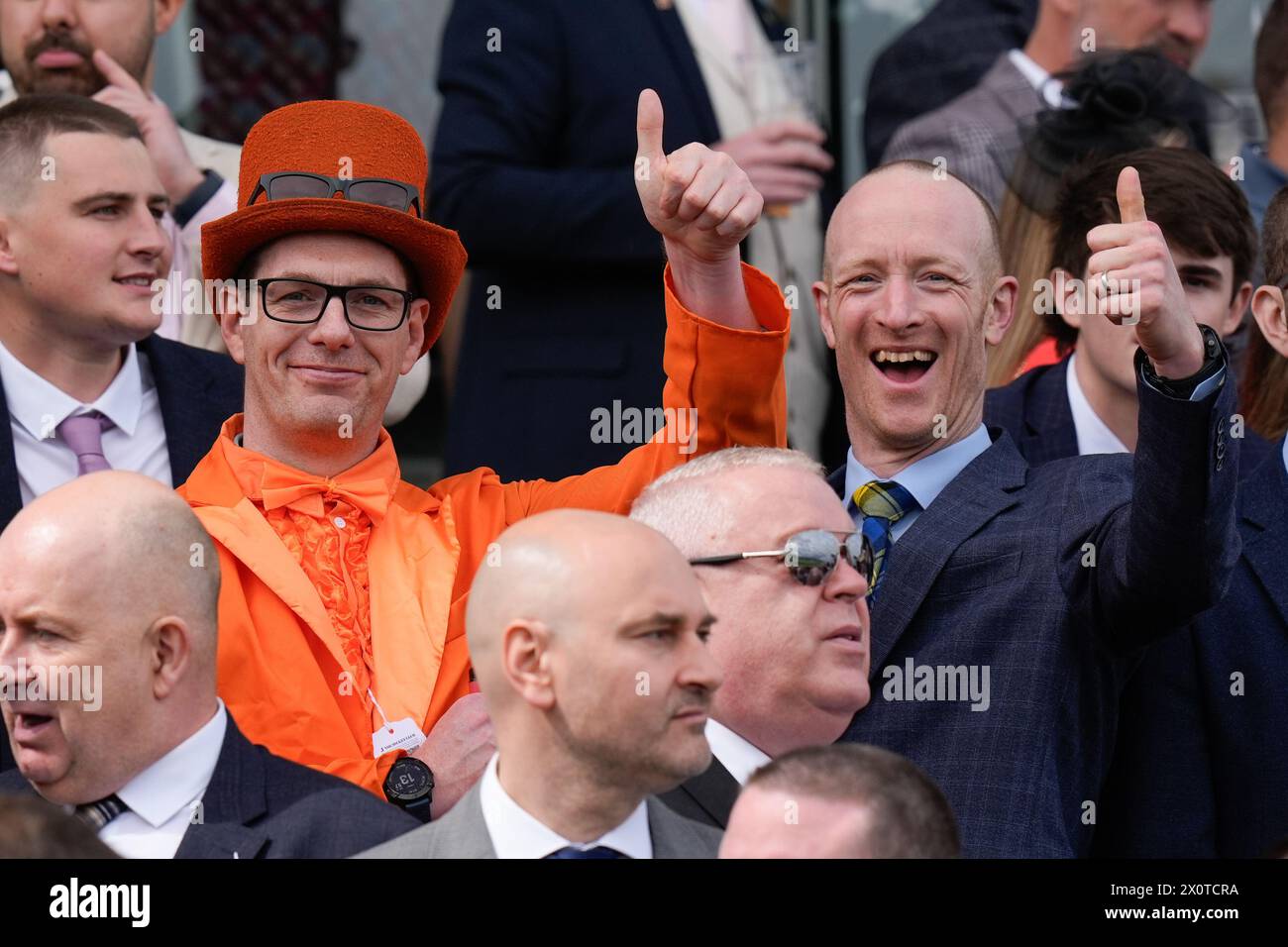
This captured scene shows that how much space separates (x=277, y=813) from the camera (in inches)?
139

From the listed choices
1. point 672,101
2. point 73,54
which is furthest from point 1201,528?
point 73,54

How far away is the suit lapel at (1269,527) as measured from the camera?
14.2ft

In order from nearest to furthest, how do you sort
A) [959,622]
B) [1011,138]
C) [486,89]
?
1. [959,622]
2. [486,89]
3. [1011,138]

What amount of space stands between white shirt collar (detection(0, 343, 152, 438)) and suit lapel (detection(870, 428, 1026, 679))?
1.67 m

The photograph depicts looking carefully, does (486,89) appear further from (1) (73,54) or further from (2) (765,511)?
(2) (765,511)

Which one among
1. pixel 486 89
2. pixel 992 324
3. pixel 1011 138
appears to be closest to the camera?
pixel 992 324

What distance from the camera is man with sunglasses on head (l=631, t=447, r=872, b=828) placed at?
3842 millimetres

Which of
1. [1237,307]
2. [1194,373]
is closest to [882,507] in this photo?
[1194,373]

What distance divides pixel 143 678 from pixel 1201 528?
1.70 meters

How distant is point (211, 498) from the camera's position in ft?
13.7

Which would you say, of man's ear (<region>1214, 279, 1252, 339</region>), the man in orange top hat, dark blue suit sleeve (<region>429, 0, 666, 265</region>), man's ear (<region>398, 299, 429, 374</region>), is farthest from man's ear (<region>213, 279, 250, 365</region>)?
man's ear (<region>1214, 279, 1252, 339</region>)

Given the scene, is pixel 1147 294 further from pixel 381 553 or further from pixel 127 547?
pixel 127 547

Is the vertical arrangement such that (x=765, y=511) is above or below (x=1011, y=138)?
below

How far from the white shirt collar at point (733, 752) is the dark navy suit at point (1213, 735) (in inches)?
32.2
